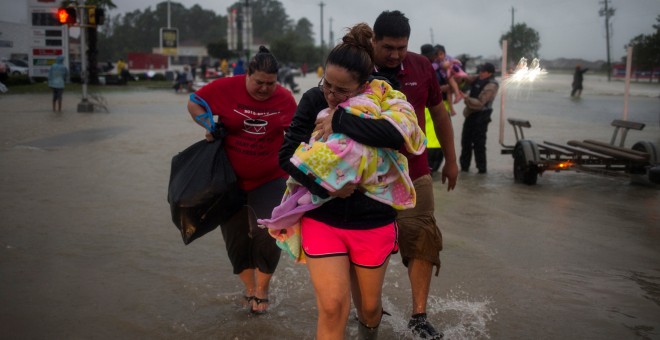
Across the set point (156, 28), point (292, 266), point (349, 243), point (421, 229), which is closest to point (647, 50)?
point (292, 266)

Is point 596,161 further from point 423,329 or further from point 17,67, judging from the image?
point 17,67

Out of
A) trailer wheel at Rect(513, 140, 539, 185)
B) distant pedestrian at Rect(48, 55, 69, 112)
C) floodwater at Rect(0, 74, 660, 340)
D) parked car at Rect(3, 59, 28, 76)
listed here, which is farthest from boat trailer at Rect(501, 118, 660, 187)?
parked car at Rect(3, 59, 28, 76)

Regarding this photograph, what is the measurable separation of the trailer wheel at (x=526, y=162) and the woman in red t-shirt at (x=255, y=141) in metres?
5.71

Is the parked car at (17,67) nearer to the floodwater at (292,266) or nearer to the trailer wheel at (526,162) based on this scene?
the floodwater at (292,266)

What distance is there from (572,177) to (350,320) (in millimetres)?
7190

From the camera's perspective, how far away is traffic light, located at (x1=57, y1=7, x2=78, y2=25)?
1749cm

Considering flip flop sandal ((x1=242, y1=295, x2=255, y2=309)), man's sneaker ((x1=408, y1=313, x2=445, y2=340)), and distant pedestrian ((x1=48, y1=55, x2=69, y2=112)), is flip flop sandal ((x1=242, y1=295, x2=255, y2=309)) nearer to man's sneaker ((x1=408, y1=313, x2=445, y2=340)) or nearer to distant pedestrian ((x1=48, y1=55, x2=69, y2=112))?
man's sneaker ((x1=408, y1=313, x2=445, y2=340))

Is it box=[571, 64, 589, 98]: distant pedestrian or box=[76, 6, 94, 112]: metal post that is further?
box=[571, 64, 589, 98]: distant pedestrian

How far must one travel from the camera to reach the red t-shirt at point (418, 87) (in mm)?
4062

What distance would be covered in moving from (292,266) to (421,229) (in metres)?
1.94

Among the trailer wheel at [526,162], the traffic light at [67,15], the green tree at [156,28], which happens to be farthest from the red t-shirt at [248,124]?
the green tree at [156,28]

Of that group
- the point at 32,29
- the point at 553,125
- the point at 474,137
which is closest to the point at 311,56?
the point at 32,29

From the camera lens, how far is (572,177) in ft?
34.5

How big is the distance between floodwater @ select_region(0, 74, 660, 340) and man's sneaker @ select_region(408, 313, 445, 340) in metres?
0.12
